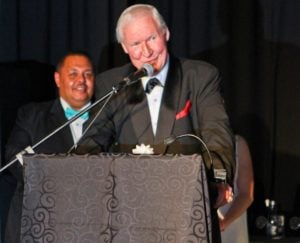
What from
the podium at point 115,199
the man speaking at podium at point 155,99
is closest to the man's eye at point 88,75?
the man speaking at podium at point 155,99

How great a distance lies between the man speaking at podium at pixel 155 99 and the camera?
102 inches

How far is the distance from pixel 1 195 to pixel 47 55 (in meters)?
0.84

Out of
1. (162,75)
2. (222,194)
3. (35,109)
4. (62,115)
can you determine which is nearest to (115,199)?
(222,194)

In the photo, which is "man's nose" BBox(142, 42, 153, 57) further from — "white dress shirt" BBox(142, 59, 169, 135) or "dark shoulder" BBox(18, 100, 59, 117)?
"dark shoulder" BBox(18, 100, 59, 117)

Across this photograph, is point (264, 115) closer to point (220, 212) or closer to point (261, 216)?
point (261, 216)

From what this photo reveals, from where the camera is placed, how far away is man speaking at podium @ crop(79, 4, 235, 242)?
8.52ft

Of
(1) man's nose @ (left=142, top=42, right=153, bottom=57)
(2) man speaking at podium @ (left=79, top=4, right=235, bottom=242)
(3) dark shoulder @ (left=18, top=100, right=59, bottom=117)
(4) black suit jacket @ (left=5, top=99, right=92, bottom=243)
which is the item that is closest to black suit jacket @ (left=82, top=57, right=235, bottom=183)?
(2) man speaking at podium @ (left=79, top=4, right=235, bottom=242)

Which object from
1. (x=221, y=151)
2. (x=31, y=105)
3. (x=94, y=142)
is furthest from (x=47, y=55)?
(x=221, y=151)

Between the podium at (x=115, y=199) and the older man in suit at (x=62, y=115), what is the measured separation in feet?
5.18

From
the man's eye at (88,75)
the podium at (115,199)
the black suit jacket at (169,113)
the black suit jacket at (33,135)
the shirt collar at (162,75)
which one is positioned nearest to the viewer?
the podium at (115,199)

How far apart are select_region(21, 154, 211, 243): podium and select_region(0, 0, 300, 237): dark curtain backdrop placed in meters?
1.95

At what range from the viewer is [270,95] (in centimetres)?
381

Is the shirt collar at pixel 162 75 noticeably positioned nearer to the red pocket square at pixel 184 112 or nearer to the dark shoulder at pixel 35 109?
the red pocket square at pixel 184 112

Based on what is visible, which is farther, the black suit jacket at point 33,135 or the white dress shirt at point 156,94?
the black suit jacket at point 33,135
